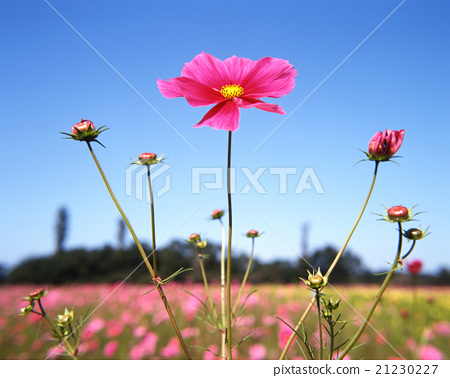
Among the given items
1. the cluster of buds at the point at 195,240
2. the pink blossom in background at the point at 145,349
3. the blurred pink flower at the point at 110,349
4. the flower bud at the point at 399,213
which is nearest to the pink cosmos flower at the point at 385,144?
the flower bud at the point at 399,213

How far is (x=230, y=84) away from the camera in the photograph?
0.71 m

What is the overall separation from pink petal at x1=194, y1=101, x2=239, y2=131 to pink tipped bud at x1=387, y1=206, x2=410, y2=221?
278 mm

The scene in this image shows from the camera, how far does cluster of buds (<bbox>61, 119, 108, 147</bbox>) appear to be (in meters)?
0.53

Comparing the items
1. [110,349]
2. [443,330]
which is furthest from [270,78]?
[443,330]

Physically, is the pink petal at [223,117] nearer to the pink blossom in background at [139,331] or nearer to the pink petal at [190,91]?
the pink petal at [190,91]

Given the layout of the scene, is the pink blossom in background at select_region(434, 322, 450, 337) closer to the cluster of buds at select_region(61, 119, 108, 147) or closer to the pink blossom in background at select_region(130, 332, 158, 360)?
the pink blossom in background at select_region(130, 332, 158, 360)

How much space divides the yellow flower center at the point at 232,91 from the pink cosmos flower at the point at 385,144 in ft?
0.89

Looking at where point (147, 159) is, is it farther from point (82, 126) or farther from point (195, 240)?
point (195, 240)

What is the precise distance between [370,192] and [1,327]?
2.95 meters

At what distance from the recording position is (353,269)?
33.6ft

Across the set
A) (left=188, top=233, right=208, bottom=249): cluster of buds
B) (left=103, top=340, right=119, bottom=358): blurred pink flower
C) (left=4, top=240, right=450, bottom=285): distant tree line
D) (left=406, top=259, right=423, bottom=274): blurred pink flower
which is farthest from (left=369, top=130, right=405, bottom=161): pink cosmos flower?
(left=4, top=240, right=450, bottom=285): distant tree line

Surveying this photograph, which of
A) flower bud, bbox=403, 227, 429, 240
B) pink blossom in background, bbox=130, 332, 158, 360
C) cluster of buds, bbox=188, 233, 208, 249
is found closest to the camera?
flower bud, bbox=403, 227, 429, 240

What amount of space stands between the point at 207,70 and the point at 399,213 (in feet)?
1.41

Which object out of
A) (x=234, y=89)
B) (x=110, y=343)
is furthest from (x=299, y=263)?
(x=234, y=89)
